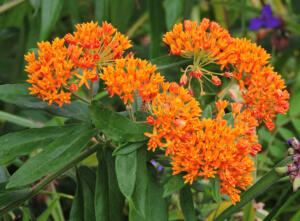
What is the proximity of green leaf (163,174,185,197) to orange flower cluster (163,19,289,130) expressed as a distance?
25 centimetres

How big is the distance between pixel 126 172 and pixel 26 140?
279 mm

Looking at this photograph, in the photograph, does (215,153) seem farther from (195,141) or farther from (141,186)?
(141,186)

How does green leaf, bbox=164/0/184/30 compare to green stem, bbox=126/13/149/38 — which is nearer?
green leaf, bbox=164/0/184/30

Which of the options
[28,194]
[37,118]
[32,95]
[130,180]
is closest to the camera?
[130,180]

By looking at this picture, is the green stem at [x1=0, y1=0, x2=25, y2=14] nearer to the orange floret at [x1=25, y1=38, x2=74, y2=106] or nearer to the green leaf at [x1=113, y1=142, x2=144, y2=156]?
the orange floret at [x1=25, y1=38, x2=74, y2=106]

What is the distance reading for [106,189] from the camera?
1.16m

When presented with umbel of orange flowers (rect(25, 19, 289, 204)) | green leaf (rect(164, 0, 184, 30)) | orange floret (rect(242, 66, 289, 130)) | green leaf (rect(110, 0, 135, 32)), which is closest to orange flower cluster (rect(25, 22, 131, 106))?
umbel of orange flowers (rect(25, 19, 289, 204))

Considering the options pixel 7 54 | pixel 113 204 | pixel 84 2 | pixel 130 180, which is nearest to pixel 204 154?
pixel 130 180

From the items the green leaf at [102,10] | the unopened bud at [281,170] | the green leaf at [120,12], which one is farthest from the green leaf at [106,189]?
the green leaf at [120,12]

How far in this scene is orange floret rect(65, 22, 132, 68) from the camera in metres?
1.09

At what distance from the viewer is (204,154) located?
3.32ft

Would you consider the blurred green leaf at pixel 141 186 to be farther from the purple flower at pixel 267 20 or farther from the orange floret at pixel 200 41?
the purple flower at pixel 267 20

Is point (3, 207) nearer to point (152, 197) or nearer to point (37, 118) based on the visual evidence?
point (152, 197)

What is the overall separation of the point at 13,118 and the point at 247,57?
1.06 meters
